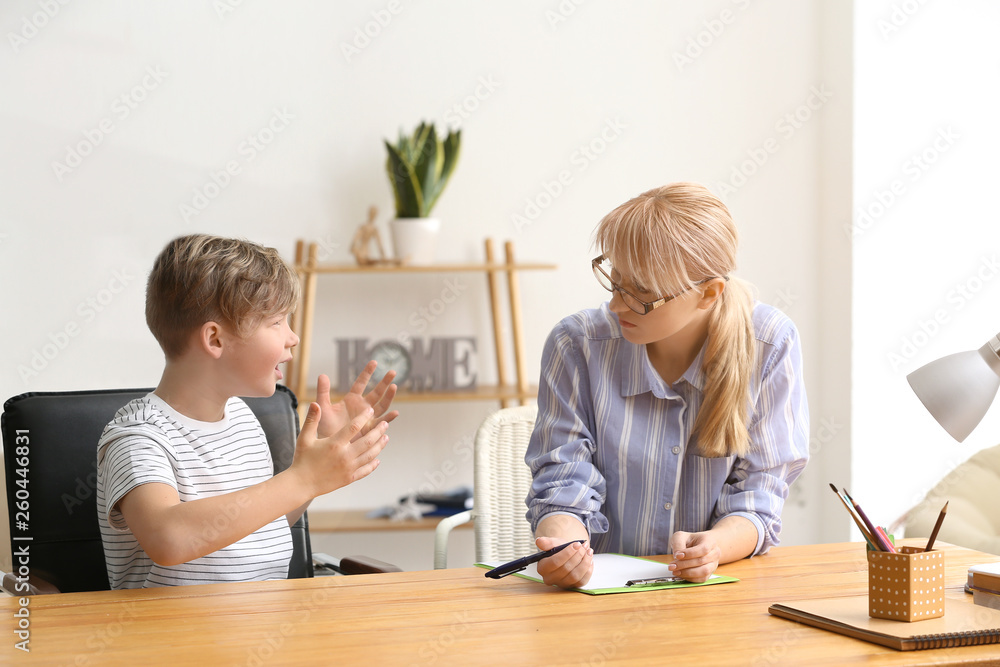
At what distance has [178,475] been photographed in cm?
147

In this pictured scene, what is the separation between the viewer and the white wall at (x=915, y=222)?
3033mm

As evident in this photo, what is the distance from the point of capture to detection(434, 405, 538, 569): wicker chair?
2.14 m

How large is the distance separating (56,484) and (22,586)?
229mm

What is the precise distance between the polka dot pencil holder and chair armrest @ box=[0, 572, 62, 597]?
4.25ft

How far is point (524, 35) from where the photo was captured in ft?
10.7

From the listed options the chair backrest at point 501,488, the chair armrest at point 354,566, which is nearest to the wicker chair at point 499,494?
the chair backrest at point 501,488

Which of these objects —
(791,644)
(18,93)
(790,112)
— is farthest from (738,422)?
(18,93)

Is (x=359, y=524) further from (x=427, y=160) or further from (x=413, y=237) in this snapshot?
(x=427, y=160)

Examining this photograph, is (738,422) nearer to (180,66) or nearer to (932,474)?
(932,474)

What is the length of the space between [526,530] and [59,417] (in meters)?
1.09

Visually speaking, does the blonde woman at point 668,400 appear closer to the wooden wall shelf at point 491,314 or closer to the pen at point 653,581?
the pen at point 653,581

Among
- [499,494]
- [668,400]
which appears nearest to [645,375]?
[668,400]

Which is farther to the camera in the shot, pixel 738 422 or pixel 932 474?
pixel 932 474

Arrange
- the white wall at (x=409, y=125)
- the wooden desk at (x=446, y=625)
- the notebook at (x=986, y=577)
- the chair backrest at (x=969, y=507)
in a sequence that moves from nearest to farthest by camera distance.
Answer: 1. the wooden desk at (x=446, y=625)
2. the notebook at (x=986, y=577)
3. the chair backrest at (x=969, y=507)
4. the white wall at (x=409, y=125)
